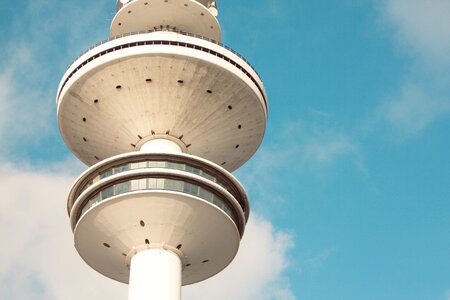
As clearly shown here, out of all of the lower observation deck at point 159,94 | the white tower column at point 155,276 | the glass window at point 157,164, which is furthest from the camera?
the lower observation deck at point 159,94

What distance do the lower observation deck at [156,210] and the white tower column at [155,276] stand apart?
0.53 metres

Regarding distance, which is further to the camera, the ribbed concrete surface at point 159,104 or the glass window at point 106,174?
the ribbed concrete surface at point 159,104

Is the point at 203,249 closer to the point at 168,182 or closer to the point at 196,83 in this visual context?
the point at 168,182

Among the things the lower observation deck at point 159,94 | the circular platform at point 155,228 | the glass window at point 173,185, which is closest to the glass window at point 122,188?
Answer: the circular platform at point 155,228

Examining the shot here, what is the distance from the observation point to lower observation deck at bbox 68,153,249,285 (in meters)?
41.3

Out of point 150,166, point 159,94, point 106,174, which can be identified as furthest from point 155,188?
point 159,94

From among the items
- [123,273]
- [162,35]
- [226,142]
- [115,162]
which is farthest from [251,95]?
[123,273]

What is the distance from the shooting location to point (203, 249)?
43125mm

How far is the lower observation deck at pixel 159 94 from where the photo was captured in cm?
4569

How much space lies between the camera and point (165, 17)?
5309 centimetres

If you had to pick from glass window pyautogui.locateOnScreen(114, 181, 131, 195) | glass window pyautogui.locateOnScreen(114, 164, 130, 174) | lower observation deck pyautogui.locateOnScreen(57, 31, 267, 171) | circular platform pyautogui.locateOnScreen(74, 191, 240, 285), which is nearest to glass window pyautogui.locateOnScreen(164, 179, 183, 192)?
circular platform pyautogui.locateOnScreen(74, 191, 240, 285)

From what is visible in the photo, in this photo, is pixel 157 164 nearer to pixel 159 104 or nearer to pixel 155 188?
pixel 155 188

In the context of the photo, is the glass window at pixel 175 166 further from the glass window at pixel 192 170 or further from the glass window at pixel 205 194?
the glass window at pixel 205 194

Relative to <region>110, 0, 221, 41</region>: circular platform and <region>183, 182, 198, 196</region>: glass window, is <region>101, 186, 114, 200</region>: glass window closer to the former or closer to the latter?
<region>183, 182, 198, 196</region>: glass window
